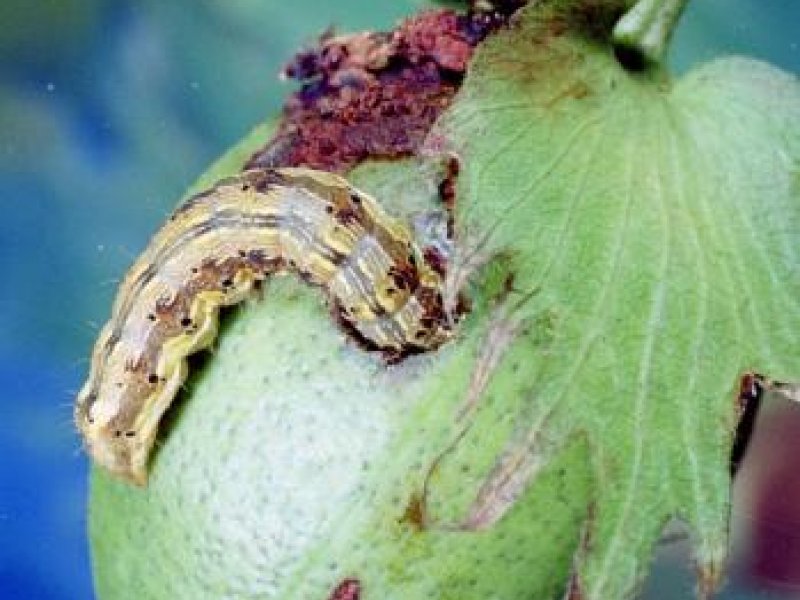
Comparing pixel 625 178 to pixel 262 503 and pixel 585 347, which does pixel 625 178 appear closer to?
pixel 585 347

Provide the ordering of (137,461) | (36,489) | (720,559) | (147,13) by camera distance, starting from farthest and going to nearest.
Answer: (147,13), (36,489), (137,461), (720,559)

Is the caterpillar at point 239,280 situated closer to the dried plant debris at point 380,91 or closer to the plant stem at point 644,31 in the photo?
the dried plant debris at point 380,91

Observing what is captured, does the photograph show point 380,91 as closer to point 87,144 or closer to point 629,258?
point 629,258

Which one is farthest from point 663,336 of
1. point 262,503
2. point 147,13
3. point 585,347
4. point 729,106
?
point 147,13

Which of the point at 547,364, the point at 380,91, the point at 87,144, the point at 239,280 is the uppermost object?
the point at 87,144

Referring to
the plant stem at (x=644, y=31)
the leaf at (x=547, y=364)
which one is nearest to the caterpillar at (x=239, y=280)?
the leaf at (x=547, y=364)

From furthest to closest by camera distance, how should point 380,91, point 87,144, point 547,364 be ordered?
1. point 87,144
2. point 380,91
3. point 547,364

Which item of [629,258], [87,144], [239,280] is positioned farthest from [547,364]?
[87,144]
